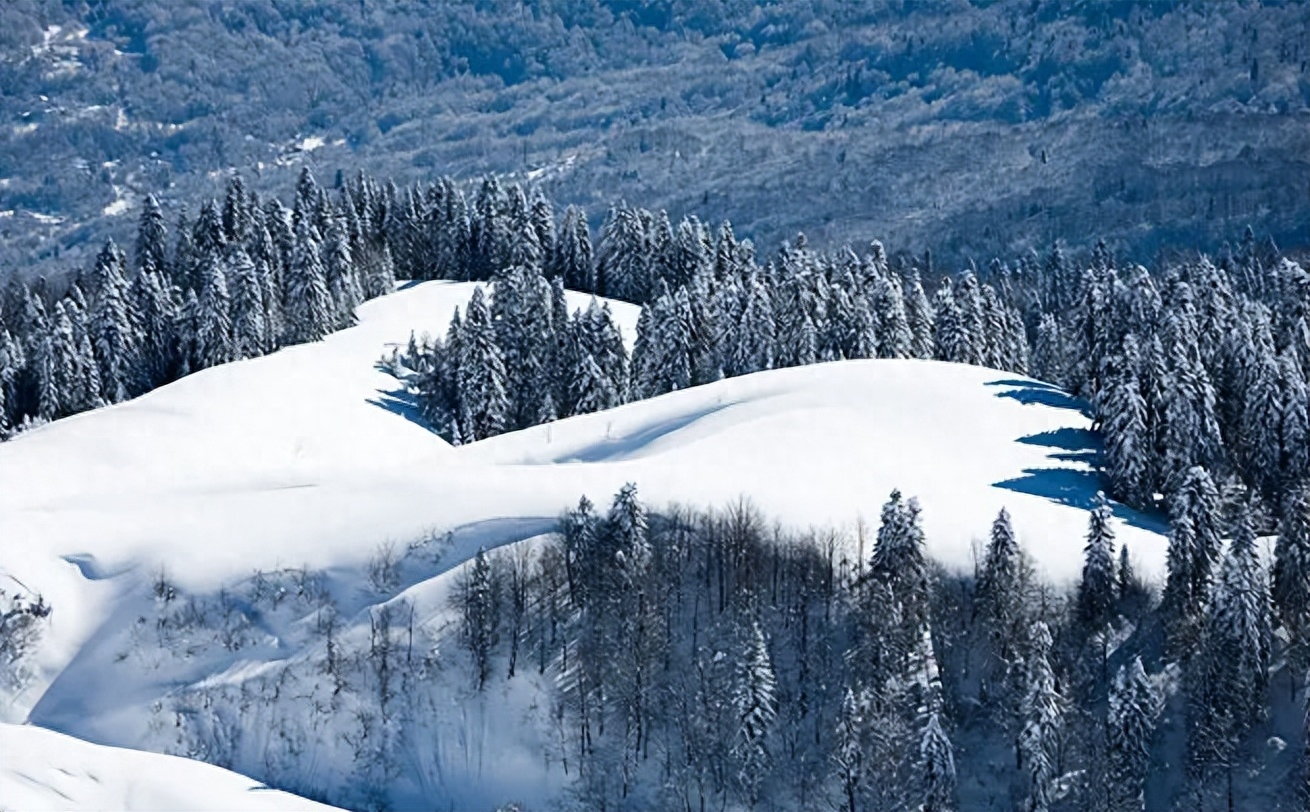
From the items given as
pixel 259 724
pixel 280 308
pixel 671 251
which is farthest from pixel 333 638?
pixel 671 251

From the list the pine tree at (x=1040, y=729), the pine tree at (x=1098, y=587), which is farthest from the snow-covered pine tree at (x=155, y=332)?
the pine tree at (x=1040, y=729)

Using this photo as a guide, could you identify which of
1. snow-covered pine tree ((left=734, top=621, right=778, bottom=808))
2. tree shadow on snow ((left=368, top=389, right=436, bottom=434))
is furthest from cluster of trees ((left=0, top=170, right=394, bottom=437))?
snow-covered pine tree ((left=734, top=621, right=778, bottom=808))

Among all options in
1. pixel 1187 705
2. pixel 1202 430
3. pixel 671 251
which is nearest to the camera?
pixel 1187 705

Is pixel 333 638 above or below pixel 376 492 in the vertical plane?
below

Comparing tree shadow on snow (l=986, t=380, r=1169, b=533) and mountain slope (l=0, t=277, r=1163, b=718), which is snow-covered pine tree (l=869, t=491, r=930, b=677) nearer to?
mountain slope (l=0, t=277, r=1163, b=718)

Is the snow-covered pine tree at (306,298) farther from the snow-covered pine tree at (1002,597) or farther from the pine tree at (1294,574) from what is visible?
the pine tree at (1294,574)

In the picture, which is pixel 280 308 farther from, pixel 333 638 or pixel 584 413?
pixel 333 638
